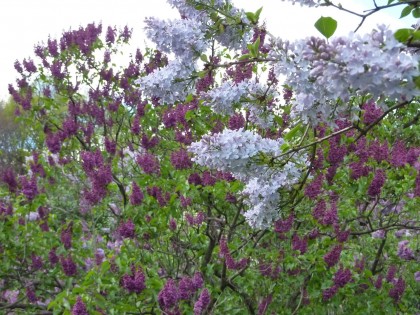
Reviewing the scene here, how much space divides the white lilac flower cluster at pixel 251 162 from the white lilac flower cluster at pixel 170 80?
49 centimetres

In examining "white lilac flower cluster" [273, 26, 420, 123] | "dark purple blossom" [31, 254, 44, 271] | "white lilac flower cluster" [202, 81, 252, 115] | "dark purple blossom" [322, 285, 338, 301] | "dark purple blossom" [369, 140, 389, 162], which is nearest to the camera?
"white lilac flower cluster" [273, 26, 420, 123]

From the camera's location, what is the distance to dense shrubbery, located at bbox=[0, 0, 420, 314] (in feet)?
6.72

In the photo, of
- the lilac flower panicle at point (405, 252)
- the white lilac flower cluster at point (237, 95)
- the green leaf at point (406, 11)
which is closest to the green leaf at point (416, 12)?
the green leaf at point (406, 11)

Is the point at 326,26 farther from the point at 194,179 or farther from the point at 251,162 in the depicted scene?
the point at 194,179

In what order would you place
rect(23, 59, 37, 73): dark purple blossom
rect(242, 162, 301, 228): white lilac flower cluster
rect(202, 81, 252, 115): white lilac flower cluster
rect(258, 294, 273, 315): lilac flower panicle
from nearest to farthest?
rect(242, 162, 301, 228): white lilac flower cluster, rect(202, 81, 252, 115): white lilac flower cluster, rect(258, 294, 273, 315): lilac flower panicle, rect(23, 59, 37, 73): dark purple blossom

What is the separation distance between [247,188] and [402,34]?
4.52ft

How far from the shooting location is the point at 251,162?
7.66ft

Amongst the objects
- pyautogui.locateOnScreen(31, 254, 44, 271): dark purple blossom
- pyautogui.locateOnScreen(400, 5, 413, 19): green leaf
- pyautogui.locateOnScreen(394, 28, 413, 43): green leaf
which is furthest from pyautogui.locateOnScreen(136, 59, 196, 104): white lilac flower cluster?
pyautogui.locateOnScreen(31, 254, 44, 271): dark purple blossom

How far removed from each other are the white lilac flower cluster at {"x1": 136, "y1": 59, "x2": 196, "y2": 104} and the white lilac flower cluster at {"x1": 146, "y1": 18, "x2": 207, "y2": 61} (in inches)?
2.5

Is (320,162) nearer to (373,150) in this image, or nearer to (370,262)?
(373,150)

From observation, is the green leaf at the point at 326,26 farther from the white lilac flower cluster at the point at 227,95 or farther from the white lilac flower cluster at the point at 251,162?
the white lilac flower cluster at the point at 227,95

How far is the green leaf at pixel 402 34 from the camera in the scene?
4.69 ft

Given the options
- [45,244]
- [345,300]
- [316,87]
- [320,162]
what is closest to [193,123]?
[320,162]

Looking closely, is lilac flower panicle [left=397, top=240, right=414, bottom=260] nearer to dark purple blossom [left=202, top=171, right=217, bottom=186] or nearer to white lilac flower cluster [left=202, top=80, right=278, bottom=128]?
dark purple blossom [left=202, top=171, right=217, bottom=186]
